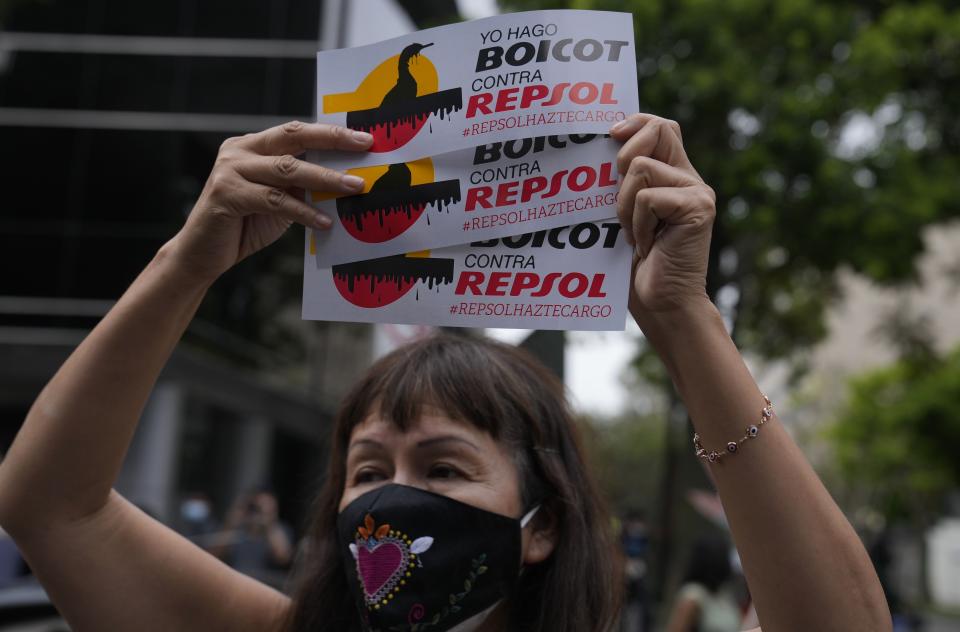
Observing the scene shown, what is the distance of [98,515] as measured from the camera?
2074mm

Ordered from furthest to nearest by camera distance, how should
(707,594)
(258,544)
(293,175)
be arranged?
(258,544) < (707,594) < (293,175)

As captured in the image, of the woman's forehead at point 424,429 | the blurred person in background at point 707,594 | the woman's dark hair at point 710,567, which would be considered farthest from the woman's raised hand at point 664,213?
the woman's dark hair at point 710,567

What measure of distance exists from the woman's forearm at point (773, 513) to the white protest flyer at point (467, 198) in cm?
30

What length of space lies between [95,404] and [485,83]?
0.89 metres

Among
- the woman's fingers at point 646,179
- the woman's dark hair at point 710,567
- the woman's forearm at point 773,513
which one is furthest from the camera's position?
the woman's dark hair at point 710,567

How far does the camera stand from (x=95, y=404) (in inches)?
77.8

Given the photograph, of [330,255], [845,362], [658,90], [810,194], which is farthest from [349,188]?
[845,362]

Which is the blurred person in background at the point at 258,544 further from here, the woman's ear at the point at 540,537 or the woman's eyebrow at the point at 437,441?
the woman's eyebrow at the point at 437,441

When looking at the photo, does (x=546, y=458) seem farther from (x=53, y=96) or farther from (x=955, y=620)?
(x=955, y=620)

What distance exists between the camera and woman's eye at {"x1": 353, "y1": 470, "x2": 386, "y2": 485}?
219cm

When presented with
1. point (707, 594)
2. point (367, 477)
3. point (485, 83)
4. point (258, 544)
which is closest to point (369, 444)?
point (367, 477)

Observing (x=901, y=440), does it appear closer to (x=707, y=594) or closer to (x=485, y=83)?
(x=707, y=594)

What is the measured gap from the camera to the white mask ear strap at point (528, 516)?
2.21 meters

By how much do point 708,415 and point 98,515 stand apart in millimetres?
1155
